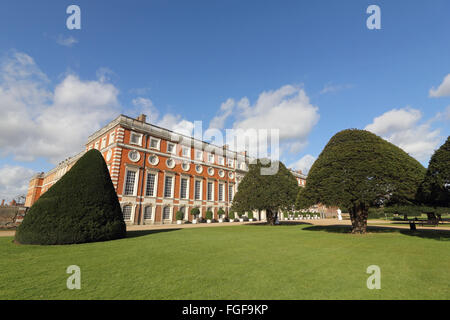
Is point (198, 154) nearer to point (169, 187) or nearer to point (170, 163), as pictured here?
point (170, 163)

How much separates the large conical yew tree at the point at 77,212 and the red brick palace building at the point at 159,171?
604 inches

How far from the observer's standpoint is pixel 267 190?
27578 mm

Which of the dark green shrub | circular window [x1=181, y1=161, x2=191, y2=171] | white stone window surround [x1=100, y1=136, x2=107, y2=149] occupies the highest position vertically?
white stone window surround [x1=100, y1=136, x2=107, y2=149]

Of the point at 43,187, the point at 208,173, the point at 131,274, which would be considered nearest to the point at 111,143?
the point at 208,173

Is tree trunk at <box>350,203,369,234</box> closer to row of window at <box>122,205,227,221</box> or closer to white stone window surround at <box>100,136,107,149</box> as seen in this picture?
row of window at <box>122,205,227,221</box>

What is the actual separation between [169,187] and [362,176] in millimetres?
26009

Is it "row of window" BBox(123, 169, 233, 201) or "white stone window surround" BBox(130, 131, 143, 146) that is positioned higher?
"white stone window surround" BBox(130, 131, 143, 146)

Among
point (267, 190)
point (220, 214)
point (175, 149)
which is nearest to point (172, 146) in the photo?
point (175, 149)

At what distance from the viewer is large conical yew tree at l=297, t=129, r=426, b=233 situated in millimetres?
15239

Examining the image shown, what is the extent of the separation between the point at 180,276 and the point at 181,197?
30.0m

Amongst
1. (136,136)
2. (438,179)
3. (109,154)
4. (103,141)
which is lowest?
(438,179)

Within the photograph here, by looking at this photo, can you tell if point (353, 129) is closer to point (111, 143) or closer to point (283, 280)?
point (283, 280)

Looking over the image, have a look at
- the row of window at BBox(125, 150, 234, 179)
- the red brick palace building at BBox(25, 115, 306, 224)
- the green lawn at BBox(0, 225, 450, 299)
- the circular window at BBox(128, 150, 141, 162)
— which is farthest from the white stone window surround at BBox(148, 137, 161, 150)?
the green lawn at BBox(0, 225, 450, 299)

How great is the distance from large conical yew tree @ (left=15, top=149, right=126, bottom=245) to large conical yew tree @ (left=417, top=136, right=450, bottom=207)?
19.0 meters
